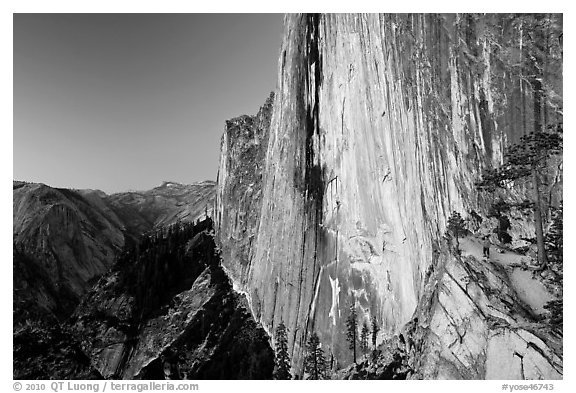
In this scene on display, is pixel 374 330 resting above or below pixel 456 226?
below

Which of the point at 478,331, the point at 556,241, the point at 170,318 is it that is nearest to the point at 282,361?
the point at 478,331

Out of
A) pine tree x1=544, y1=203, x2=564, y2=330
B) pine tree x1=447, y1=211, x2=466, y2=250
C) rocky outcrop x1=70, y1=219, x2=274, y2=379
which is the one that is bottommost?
rocky outcrop x1=70, y1=219, x2=274, y2=379

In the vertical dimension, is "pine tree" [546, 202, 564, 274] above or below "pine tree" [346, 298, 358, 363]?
above

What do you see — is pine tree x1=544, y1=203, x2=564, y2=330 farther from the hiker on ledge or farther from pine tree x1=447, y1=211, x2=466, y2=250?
pine tree x1=447, y1=211, x2=466, y2=250

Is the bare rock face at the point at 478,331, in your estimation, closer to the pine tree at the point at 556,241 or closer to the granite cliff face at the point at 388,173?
the granite cliff face at the point at 388,173

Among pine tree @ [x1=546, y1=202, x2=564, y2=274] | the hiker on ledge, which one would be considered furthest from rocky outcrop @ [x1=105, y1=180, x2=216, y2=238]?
pine tree @ [x1=546, y1=202, x2=564, y2=274]

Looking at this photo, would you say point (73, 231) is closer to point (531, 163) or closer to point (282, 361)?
point (282, 361)
